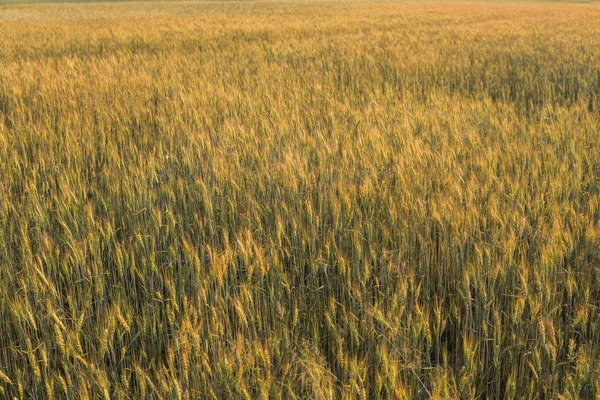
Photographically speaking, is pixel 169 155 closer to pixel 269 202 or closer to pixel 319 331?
pixel 269 202

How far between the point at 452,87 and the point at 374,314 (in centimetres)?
421

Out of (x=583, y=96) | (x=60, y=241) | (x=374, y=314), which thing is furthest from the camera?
(x=583, y=96)

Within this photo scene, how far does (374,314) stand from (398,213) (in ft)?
2.22

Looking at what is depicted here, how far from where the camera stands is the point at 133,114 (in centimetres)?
339

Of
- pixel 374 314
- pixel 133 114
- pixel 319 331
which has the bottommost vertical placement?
pixel 319 331

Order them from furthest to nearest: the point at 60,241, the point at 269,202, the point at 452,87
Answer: the point at 452,87, the point at 269,202, the point at 60,241

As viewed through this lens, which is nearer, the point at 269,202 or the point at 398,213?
the point at 398,213

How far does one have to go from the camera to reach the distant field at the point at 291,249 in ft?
3.96

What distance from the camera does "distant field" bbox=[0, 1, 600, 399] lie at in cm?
121

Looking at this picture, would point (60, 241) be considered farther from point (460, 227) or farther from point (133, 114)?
point (133, 114)

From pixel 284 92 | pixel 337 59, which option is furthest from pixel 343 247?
pixel 337 59

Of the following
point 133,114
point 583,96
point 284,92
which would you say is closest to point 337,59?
point 284,92

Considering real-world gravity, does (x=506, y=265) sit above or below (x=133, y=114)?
below

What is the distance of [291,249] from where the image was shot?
1717 mm
